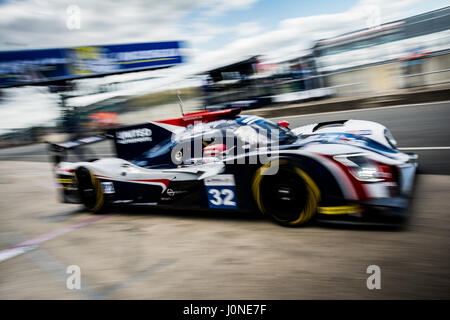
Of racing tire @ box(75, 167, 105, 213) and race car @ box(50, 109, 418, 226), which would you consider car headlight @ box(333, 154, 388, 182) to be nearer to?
race car @ box(50, 109, 418, 226)

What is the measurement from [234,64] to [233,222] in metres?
11.9

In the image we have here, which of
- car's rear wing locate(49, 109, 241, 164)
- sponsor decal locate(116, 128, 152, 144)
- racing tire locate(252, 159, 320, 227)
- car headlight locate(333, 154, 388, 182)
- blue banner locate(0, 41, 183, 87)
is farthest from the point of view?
blue banner locate(0, 41, 183, 87)

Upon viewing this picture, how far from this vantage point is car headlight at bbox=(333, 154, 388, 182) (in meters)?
→ 2.93

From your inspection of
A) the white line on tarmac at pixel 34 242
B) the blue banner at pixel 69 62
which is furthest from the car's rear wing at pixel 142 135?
the blue banner at pixel 69 62

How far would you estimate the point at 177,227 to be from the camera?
154 inches

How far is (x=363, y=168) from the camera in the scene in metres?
2.97

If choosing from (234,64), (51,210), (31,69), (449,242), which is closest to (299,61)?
(234,64)

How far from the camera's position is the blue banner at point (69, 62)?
2095 centimetres

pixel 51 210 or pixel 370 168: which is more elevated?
pixel 370 168

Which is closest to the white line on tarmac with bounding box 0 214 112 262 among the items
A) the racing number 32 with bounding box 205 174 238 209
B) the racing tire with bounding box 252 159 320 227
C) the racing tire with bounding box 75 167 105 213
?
the racing tire with bounding box 75 167 105 213

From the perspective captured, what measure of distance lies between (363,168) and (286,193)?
72cm

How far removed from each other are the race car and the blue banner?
60.8 ft

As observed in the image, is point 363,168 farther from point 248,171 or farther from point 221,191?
point 221,191

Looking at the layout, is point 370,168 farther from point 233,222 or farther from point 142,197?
point 142,197
